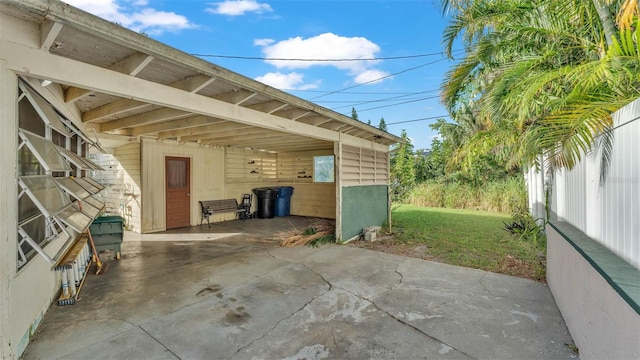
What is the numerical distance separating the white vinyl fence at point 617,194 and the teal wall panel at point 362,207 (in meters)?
3.91

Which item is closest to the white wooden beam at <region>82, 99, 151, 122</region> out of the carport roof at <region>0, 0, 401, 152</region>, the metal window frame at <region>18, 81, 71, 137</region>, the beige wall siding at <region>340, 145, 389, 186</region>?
the carport roof at <region>0, 0, 401, 152</region>

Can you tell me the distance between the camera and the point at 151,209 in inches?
277

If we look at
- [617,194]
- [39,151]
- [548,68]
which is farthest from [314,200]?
[617,194]

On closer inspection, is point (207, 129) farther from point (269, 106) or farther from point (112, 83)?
point (112, 83)

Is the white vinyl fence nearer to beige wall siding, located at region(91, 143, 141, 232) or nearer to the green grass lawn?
the green grass lawn

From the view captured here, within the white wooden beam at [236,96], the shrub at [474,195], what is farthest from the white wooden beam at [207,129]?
the shrub at [474,195]

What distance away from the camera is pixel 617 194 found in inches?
73.8

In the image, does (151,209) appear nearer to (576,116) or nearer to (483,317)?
(483,317)

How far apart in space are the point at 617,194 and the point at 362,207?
498cm

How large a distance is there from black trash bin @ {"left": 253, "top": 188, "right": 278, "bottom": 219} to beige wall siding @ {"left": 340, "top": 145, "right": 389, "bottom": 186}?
3.85 meters

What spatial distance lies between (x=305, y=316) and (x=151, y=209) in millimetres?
5964

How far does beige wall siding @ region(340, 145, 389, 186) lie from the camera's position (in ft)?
20.4

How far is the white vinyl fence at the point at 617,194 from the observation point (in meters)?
1.63

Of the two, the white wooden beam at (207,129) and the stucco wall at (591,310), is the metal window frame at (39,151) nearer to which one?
the white wooden beam at (207,129)
